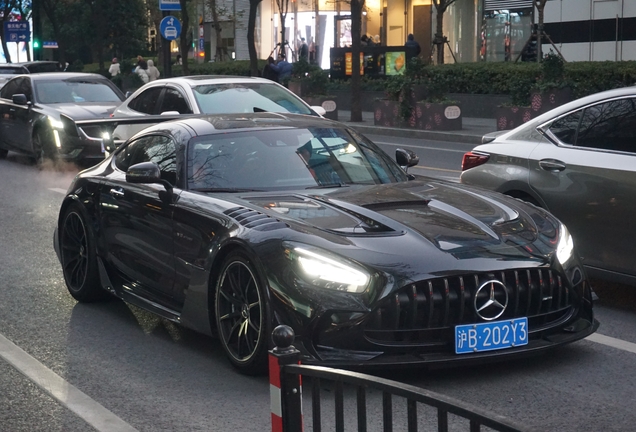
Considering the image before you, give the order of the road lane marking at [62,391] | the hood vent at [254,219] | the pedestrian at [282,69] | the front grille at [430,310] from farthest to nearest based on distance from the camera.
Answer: the pedestrian at [282,69] → the hood vent at [254,219] → the front grille at [430,310] → the road lane marking at [62,391]

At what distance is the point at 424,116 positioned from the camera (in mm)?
24375

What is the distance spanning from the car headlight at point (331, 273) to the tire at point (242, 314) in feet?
0.94

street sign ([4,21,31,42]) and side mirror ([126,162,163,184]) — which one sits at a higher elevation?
street sign ([4,21,31,42])

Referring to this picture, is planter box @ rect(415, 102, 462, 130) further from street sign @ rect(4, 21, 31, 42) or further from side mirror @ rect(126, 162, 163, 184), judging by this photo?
street sign @ rect(4, 21, 31, 42)

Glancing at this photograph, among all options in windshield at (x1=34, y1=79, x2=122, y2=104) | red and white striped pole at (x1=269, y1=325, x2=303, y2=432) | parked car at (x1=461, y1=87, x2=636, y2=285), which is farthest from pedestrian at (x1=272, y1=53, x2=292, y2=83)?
red and white striped pole at (x1=269, y1=325, x2=303, y2=432)

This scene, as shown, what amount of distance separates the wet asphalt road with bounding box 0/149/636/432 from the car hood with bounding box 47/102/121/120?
9745 millimetres

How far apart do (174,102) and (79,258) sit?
652 centimetres

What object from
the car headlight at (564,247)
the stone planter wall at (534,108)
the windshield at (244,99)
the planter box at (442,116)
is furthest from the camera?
the planter box at (442,116)

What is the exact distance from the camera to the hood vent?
5766 mm

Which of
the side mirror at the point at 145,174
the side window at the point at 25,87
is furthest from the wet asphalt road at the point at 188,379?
the side window at the point at 25,87

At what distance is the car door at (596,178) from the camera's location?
7285mm

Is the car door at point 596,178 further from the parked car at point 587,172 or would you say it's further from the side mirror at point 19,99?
the side mirror at point 19,99

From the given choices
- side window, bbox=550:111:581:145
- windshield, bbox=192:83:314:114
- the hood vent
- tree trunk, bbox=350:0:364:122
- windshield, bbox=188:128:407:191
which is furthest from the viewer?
tree trunk, bbox=350:0:364:122

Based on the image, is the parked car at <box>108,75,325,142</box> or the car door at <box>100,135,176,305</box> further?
the parked car at <box>108,75,325,142</box>
